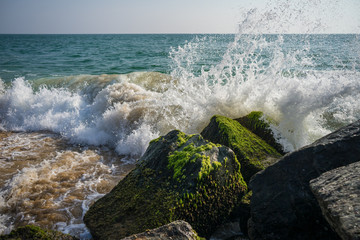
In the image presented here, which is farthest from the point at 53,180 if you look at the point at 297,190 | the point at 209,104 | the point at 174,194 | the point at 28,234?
the point at 297,190

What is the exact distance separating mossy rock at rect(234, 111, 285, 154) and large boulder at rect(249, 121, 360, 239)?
1.59 meters

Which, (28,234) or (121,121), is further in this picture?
(121,121)

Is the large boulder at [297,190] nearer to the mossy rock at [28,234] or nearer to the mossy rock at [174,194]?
the mossy rock at [174,194]

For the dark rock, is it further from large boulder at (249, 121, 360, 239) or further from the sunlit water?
the sunlit water

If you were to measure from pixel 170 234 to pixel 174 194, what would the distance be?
737 millimetres

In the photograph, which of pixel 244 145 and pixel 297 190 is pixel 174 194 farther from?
pixel 244 145

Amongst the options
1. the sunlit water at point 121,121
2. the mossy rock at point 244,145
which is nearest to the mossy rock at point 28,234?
the sunlit water at point 121,121

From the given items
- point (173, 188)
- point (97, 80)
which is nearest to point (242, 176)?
point (173, 188)

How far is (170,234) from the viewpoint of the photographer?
1.84 meters

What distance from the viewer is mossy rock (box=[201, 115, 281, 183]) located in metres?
3.29

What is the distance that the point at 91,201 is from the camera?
3.69 metres

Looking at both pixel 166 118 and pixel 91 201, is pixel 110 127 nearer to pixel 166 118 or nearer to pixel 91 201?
pixel 166 118

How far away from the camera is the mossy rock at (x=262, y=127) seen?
418 cm

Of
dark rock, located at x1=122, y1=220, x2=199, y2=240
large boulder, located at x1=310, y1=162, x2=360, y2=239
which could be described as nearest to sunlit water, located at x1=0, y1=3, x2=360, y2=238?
dark rock, located at x1=122, y1=220, x2=199, y2=240
